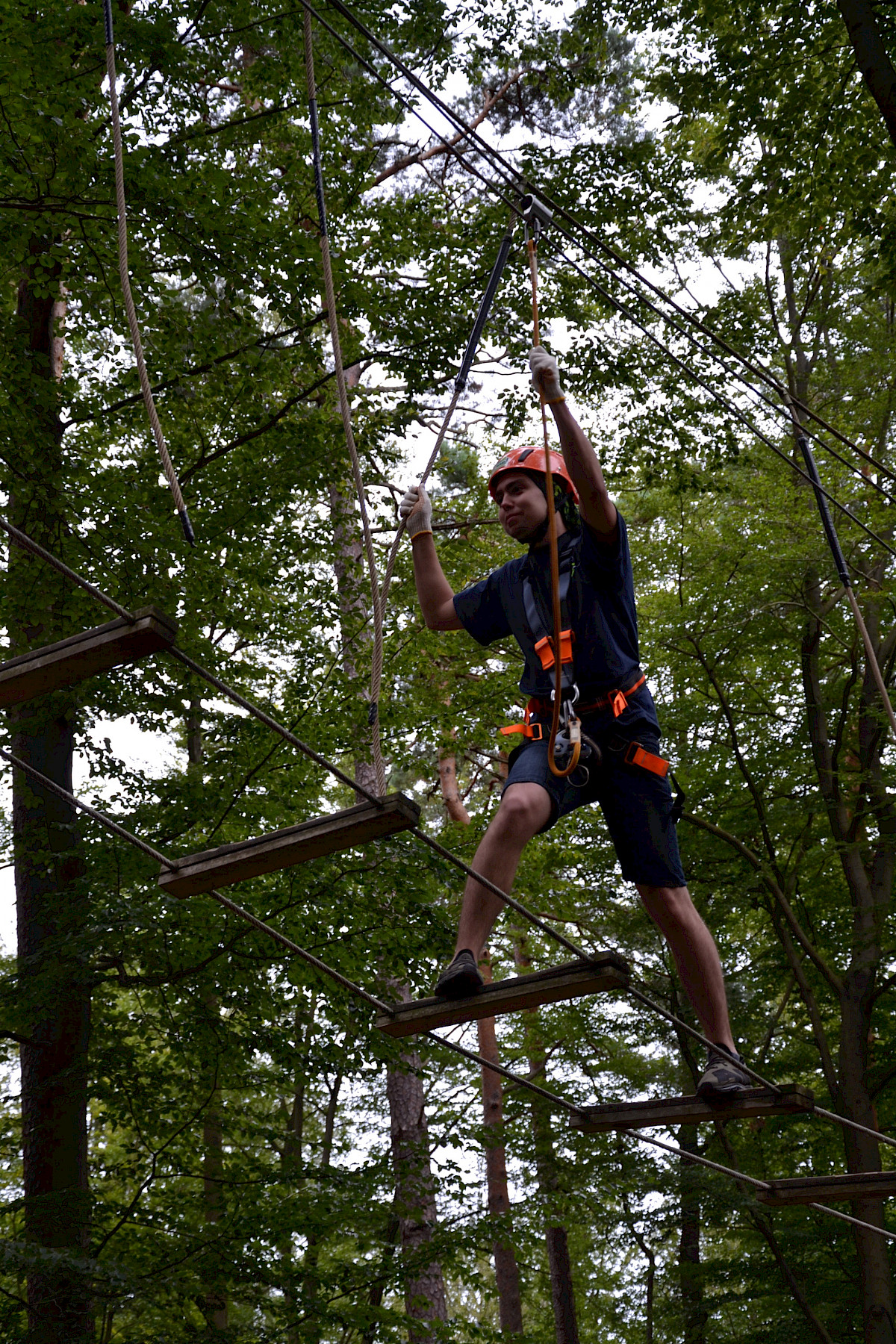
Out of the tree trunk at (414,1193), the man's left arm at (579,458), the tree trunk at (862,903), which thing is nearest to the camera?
the man's left arm at (579,458)

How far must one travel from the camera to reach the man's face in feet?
12.3

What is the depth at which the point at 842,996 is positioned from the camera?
11.7 metres

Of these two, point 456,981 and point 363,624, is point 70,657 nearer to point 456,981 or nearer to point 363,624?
point 456,981

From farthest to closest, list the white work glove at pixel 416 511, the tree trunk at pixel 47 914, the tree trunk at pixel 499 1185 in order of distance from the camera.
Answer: the tree trunk at pixel 499 1185 → the tree trunk at pixel 47 914 → the white work glove at pixel 416 511

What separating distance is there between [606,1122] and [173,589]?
4669mm

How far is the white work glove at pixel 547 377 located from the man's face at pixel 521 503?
0.91 ft

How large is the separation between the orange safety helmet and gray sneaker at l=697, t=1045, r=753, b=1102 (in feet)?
5.63

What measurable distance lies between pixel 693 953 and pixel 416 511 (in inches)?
64.1

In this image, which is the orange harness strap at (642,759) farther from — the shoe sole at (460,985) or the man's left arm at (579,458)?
the shoe sole at (460,985)

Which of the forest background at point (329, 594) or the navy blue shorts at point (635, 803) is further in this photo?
the forest background at point (329, 594)

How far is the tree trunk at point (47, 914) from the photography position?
7410 mm

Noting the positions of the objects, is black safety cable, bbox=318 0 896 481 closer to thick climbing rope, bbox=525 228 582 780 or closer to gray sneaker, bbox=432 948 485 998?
thick climbing rope, bbox=525 228 582 780

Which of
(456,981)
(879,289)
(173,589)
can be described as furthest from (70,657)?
(879,289)

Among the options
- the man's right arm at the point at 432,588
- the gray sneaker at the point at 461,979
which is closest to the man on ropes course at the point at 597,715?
the gray sneaker at the point at 461,979
